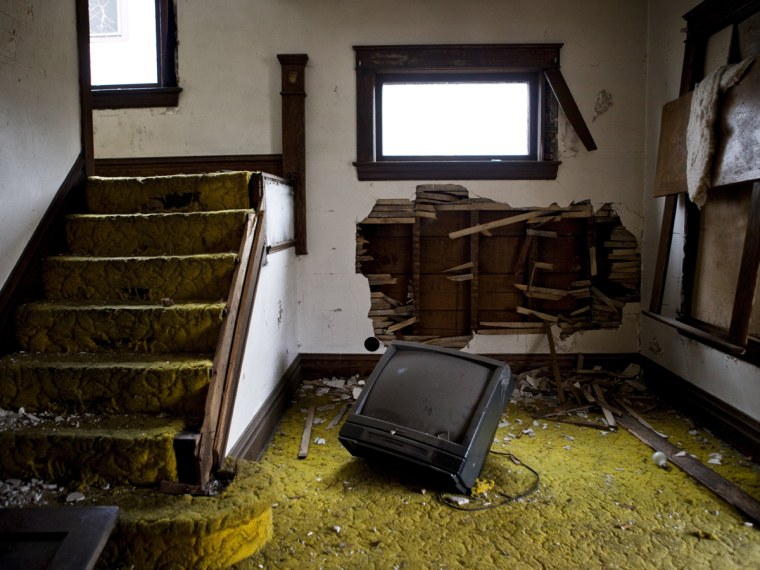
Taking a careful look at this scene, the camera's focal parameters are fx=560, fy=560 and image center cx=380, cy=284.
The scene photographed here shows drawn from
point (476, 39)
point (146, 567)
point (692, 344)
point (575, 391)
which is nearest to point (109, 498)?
point (146, 567)

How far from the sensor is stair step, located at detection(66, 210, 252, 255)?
300cm

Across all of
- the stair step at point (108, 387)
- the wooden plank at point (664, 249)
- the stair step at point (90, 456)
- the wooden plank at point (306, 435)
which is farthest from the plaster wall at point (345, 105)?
the stair step at point (90, 456)

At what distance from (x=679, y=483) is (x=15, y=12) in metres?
3.80

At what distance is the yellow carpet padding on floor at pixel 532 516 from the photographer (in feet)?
6.94

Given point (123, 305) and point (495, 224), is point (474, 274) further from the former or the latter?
point (123, 305)

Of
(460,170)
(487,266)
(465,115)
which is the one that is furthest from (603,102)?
(487,266)

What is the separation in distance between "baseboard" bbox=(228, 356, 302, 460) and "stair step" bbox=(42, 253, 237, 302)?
729 mm

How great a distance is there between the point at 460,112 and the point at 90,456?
3.33 meters

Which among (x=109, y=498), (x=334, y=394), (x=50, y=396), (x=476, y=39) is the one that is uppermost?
(x=476, y=39)

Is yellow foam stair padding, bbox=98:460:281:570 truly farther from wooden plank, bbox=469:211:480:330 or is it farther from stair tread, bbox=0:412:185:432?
wooden plank, bbox=469:211:480:330

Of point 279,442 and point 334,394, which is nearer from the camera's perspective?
point 279,442

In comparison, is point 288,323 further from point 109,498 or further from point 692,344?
point 692,344

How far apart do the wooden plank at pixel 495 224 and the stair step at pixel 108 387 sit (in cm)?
233

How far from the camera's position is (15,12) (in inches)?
99.8
